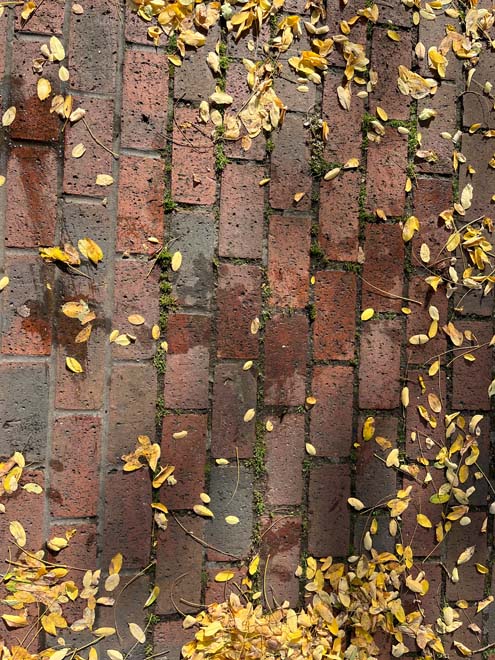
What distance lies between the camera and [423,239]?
2217 millimetres

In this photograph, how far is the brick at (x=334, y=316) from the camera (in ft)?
7.04

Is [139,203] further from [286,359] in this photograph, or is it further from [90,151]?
[286,359]

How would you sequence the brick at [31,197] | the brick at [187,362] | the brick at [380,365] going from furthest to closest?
the brick at [380,365], the brick at [187,362], the brick at [31,197]

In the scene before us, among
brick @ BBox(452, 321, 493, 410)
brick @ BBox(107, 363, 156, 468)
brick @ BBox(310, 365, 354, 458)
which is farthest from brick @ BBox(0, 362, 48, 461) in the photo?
brick @ BBox(452, 321, 493, 410)

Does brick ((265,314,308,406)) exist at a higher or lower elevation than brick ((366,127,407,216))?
lower

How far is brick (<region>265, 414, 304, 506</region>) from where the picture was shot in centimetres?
212

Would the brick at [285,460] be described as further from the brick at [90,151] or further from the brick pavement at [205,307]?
the brick at [90,151]

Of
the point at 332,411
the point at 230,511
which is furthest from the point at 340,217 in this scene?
the point at 230,511

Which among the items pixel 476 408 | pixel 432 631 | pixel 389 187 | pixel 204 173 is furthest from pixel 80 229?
pixel 432 631

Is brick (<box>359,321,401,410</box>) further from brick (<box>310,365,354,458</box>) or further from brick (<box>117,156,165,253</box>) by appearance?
brick (<box>117,156,165,253</box>)

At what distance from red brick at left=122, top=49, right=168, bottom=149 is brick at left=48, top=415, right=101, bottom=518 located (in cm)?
91

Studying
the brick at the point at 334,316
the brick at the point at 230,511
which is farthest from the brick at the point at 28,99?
the brick at the point at 230,511

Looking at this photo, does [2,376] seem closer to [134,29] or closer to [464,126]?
[134,29]

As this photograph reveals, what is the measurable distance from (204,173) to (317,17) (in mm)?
660
